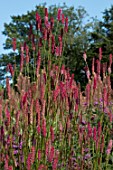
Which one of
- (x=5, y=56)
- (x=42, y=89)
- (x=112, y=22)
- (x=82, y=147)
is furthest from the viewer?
(x=5, y=56)

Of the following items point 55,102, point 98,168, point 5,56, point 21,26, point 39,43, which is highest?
Result: point 21,26

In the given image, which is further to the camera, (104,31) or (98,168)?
(104,31)

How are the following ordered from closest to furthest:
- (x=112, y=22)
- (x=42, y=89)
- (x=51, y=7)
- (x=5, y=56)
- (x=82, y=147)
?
(x=42, y=89), (x=82, y=147), (x=112, y=22), (x=5, y=56), (x=51, y=7)

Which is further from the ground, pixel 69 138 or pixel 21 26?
pixel 21 26

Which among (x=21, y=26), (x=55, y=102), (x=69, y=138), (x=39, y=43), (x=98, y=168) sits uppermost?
(x=21, y=26)

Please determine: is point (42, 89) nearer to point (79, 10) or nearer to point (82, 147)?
point (82, 147)

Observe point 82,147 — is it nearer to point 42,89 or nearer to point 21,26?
point 42,89

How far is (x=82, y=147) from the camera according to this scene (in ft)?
10.4

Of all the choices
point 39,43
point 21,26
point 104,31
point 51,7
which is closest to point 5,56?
point 21,26

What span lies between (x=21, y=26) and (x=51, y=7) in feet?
11.7

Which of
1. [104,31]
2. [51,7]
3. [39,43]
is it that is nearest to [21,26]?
[51,7]

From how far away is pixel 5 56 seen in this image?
4378 centimetres

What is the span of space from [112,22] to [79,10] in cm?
1054

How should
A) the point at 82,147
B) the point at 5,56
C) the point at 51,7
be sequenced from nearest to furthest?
1. the point at 82,147
2. the point at 5,56
3. the point at 51,7
